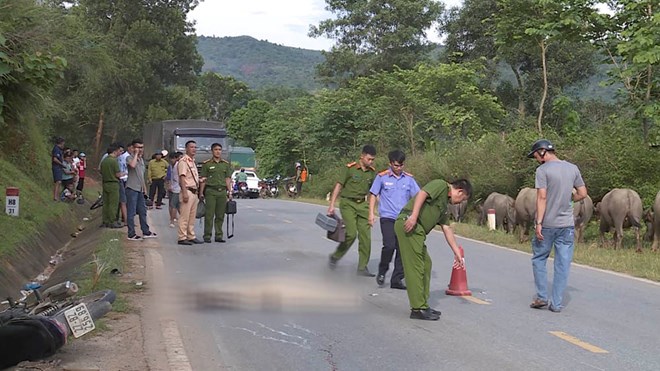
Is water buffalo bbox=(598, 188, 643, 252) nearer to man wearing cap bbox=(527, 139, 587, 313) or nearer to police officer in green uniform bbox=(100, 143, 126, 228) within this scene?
man wearing cap bbox=(527, 139, 587, 313)

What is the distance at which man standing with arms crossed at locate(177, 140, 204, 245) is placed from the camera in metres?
15.0

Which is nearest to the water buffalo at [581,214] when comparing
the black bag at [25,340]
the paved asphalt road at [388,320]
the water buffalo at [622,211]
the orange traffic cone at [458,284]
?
the water buffalo at [622,211]

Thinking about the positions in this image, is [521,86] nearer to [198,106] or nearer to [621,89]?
[198,106]

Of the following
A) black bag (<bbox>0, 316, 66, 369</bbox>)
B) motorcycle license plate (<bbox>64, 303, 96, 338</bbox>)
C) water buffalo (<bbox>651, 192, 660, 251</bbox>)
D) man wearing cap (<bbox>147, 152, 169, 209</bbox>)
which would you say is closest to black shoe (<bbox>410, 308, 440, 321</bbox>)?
motorcycle license plate (<bbox>64, 303, 96, 338</bbox>)

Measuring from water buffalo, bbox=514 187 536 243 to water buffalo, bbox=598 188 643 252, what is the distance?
1560 mm

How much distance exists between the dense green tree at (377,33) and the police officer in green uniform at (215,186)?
35236 mm

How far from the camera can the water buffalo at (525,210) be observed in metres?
18.8

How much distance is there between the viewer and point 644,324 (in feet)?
28.2

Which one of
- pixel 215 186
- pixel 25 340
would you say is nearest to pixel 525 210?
pixel 215 186

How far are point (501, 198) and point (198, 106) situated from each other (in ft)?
91.5

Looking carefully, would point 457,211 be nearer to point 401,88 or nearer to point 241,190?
point 401,88

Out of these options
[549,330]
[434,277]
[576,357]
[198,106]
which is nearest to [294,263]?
[434,277]

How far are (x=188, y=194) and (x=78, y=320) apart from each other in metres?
8.64

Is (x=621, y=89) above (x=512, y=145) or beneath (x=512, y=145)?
above
